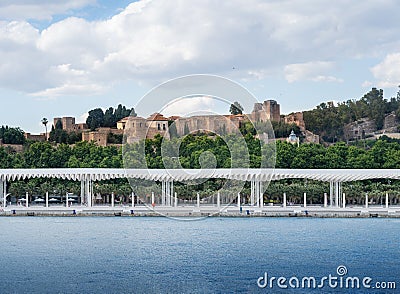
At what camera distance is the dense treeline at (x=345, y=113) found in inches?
3145

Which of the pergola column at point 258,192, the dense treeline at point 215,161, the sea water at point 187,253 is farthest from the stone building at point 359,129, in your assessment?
the sea water at point 187,253

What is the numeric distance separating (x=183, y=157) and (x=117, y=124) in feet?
118

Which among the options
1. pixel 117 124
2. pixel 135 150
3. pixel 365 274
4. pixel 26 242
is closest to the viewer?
pixel 365 274

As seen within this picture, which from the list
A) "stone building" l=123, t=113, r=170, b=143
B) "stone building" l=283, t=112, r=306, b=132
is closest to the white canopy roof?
"stone building" l=123, t=113, r=170, b=143

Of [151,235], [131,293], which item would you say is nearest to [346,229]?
[151,235]

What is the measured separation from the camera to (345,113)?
82562 mm

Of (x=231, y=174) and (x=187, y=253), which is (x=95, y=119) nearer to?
(x=231, y=174)

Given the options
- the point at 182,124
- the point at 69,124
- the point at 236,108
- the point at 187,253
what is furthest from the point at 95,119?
the point at 187,253

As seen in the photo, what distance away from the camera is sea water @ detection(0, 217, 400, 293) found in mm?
18344

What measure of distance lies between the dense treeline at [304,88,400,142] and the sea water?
4971 cm

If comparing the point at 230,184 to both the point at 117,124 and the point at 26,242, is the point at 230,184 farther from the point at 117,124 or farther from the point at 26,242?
the point at 117,124

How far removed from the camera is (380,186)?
38.1 metres

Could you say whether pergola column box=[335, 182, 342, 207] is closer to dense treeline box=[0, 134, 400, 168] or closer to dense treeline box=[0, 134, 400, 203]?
dense treeline box=[0, 134, 400, 203]

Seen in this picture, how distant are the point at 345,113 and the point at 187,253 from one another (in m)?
62.4
